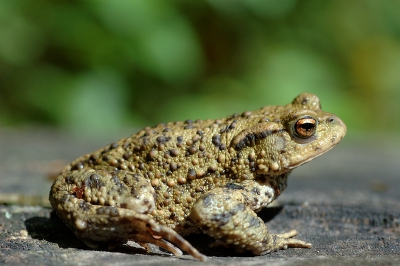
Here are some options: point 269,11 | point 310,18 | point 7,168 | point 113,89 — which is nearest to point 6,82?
point 113,89

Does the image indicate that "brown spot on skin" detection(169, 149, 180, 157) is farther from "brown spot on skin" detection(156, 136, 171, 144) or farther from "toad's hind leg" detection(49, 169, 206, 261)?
"toad's hind leg" detection(49, 169, 206, 261)

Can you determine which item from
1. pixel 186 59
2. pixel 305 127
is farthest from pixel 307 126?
pixel 186 59

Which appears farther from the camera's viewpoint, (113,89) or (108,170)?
(113,89)

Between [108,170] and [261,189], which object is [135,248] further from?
[261,189]

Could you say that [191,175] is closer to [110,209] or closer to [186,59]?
[110,209]

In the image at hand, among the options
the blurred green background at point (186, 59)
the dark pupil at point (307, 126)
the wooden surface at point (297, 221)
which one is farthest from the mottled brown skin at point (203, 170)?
the blurred green background at point (186, 59)

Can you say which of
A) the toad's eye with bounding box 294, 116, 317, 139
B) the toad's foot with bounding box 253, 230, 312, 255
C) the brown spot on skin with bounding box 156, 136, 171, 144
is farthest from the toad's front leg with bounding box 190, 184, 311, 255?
the toad's eye with bounding box 294, 116, 317, 139

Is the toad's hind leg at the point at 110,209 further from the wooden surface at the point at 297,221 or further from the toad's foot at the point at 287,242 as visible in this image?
the toad's foot at the point at 287,242
